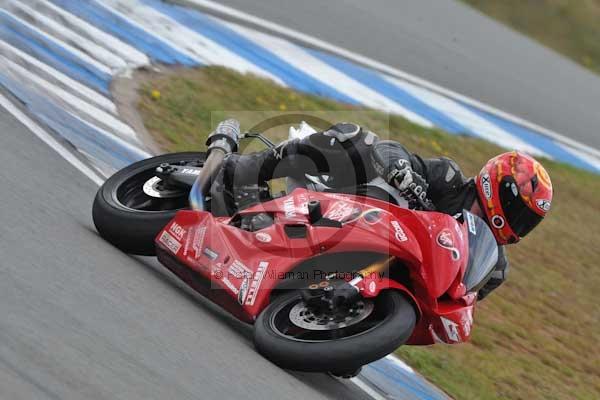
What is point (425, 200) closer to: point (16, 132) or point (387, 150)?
point (387, 150)

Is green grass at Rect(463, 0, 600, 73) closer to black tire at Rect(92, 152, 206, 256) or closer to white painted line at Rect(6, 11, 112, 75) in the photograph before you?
white painted line at Rect(6, 11, 112, 75)

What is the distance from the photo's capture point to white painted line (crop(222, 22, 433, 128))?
1138cm

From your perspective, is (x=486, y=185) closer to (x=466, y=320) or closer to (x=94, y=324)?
(x=466, y=320)

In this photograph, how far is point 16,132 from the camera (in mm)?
6152

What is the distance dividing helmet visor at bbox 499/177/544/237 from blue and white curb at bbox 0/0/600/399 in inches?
48.8

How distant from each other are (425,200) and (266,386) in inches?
54.4

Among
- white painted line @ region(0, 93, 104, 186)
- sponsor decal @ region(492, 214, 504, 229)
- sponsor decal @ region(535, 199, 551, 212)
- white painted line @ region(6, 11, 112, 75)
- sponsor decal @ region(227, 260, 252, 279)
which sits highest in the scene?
sponsor decal @ region(535, 199, 551, 212)

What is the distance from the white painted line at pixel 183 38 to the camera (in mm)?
10023

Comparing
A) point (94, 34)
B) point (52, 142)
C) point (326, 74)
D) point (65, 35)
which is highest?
point (52, 142)

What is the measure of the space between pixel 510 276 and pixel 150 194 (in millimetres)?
4102

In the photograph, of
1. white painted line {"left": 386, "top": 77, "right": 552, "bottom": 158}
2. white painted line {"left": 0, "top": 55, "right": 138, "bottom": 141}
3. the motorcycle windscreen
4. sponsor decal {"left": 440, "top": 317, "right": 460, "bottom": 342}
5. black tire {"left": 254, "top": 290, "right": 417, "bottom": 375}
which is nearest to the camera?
black tire {"left": 254, "top": 290, "right": 417, "bottom": 375}

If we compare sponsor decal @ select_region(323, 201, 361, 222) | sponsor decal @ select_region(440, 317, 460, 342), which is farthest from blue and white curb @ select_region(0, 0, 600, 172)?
sponsor decal @ select_region(440, 317, 460, 342)

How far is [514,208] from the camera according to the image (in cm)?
500

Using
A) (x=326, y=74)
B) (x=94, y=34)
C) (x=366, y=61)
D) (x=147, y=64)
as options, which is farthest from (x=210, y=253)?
(x=366, y=61)
